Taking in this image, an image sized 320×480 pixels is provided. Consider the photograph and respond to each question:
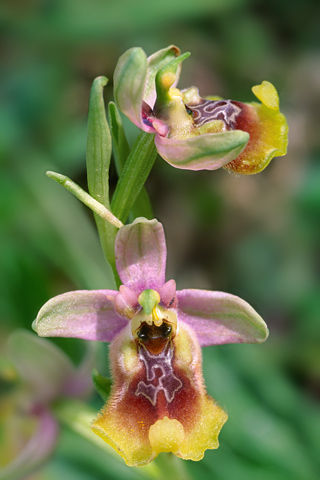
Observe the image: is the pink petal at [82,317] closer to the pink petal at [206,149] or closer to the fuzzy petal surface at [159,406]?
the fuzzy petal surface at [159,406]

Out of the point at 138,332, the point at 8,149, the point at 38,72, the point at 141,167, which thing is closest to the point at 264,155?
the point at 141,167

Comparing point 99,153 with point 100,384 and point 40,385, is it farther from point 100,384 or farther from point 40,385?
point 40,385

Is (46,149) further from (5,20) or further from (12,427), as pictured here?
(12,427)

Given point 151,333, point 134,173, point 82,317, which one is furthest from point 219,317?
point 134,173

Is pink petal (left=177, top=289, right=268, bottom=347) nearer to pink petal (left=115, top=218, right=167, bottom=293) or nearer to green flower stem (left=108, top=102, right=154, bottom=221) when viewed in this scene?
pink petal (left=115, top=218, right=167, bottom=293)

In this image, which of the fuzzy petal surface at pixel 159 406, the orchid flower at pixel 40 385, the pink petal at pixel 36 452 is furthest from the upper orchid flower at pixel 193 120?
the pink petal at pixel 36 452
